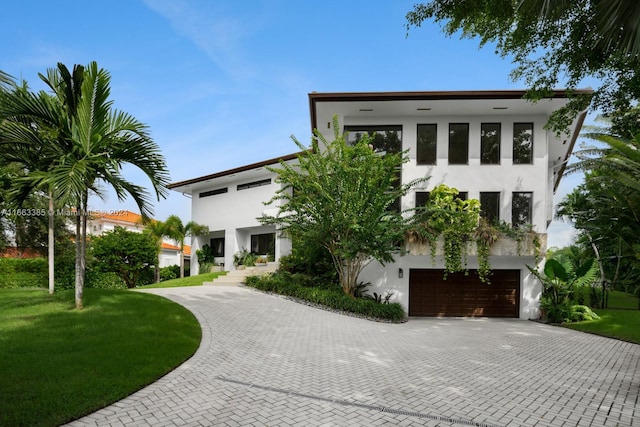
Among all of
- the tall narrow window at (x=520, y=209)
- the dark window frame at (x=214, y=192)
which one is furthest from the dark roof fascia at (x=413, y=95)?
the dark window frame at (x=214, y=192)

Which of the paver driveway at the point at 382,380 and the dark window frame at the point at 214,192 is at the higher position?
the dark window frame at the point at 214,192

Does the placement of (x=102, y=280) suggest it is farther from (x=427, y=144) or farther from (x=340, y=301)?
(x=427, y=144)

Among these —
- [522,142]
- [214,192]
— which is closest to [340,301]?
[522,142]

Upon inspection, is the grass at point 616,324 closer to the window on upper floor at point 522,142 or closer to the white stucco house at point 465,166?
the white stucco house at point 465,166

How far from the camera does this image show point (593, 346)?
396 inches

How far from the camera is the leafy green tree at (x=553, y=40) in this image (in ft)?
23.6

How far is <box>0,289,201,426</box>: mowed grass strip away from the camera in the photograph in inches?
181

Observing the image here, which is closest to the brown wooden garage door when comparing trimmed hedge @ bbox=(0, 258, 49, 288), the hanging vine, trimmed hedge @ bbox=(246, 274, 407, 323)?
the hanging vine

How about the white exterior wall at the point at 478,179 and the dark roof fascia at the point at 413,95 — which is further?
the white exterior wall at the point at 478,179

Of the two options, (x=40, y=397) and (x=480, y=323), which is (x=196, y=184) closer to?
(x=480, y=323)

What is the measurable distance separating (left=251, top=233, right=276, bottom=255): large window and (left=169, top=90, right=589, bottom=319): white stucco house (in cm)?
970

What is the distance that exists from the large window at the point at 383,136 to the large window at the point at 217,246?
1421cm

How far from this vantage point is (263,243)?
2480 cm

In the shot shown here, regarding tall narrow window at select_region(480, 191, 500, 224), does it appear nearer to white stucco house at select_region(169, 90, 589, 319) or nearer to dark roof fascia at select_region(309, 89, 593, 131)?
white stucco house at select_region(169, 90, 589, 319)
